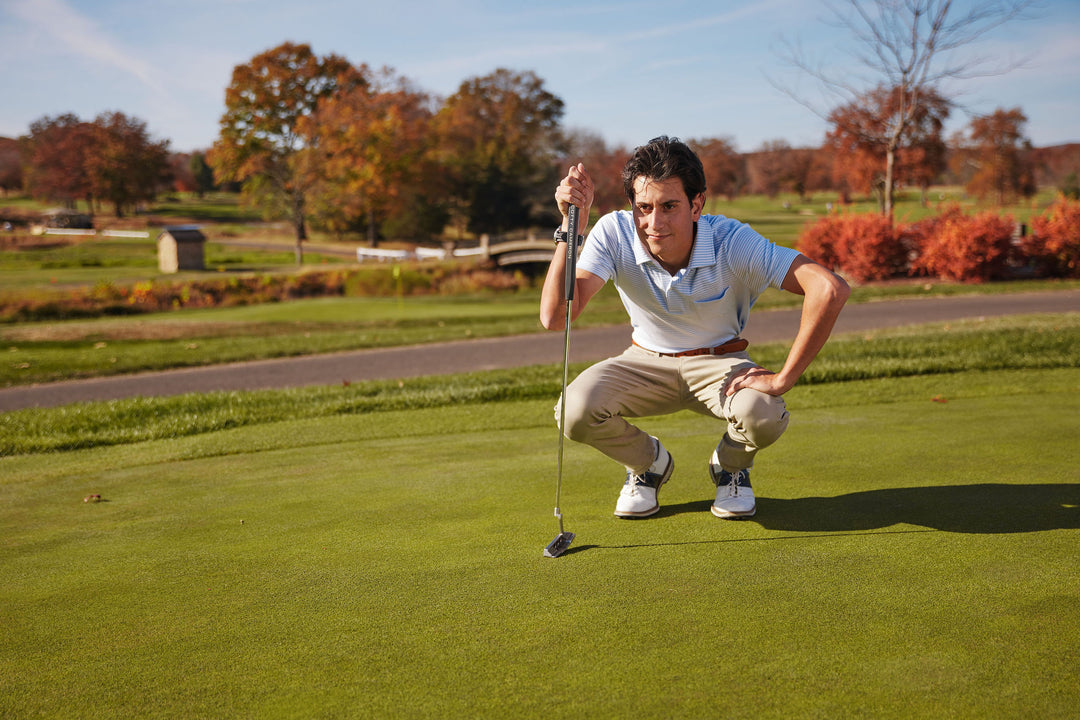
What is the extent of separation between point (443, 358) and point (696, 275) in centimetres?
990

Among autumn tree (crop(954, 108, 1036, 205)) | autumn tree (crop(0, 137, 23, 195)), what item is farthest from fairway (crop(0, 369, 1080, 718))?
autumn tree (crop(0, 137, 23, 195))

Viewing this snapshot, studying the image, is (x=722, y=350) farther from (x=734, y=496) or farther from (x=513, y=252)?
(x=513, y=252)

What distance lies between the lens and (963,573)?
9.05ft

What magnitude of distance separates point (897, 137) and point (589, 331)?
50.1 ft

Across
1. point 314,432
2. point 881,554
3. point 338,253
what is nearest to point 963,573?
point 881,554

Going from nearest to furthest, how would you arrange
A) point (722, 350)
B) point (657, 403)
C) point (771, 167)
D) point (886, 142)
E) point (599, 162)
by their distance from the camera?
1. point (722, 350)
2. point (657, 403)
3. point (886, 142)
4. point (599, 162)
5. point (771, 167)

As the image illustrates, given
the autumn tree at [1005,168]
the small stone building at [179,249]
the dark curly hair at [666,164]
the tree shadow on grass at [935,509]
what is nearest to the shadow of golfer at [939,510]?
the tree shadow on grass at [935,509]

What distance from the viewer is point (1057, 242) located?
21.7 m

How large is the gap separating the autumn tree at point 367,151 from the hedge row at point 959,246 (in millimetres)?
26795

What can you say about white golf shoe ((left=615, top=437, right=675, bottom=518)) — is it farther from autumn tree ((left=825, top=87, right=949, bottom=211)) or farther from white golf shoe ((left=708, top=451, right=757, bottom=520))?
autumn tree ((left=825, top=87, right=949, bottom=211))

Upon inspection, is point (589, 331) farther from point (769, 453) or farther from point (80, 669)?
point (80, 669)

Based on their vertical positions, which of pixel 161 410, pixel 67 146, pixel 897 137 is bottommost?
pixel 161 410

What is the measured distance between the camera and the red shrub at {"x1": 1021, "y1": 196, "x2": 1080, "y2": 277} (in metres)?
21.5

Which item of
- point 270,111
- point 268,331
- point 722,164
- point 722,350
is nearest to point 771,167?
point 722,164
